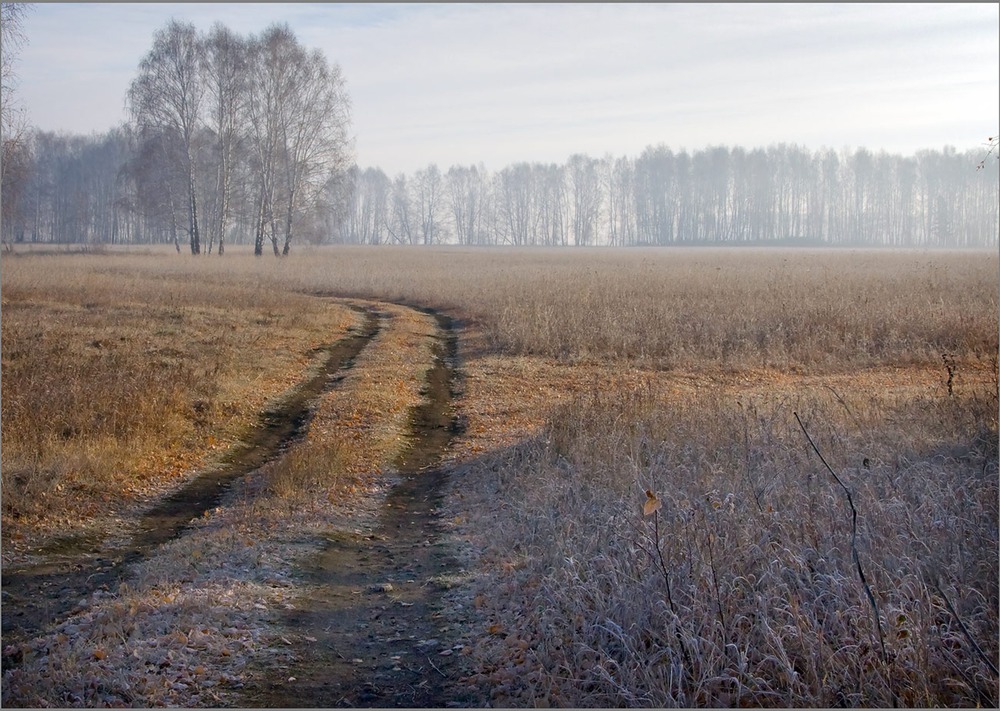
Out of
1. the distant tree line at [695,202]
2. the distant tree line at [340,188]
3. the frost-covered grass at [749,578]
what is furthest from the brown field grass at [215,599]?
the distant tree line at [695,202]

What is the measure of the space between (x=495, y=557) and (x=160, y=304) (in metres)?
16.9

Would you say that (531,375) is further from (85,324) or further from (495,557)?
(85,324)

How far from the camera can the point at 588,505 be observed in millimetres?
6023

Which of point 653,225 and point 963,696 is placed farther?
point 653,225

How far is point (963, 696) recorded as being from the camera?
354 centimetres

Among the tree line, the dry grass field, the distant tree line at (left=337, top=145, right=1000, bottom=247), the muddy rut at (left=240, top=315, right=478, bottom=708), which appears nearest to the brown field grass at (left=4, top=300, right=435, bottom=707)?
the dry grass field

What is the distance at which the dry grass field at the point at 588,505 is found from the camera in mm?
3893

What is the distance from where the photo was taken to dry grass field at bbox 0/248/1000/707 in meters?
3.89

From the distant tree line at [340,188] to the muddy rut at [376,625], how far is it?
21932 mm

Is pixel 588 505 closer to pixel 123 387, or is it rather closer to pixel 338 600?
pixel 338 600

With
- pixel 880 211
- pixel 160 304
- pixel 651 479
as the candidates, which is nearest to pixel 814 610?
pixel 651 479

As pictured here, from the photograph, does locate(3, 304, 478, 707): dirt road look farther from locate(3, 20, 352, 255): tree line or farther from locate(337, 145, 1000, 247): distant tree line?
locate(337, 145, 1000, 247): distant tree line

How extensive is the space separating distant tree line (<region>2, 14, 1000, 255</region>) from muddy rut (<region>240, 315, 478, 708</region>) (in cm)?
2193

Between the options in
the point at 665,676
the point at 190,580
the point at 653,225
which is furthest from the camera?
the point at 653,225
